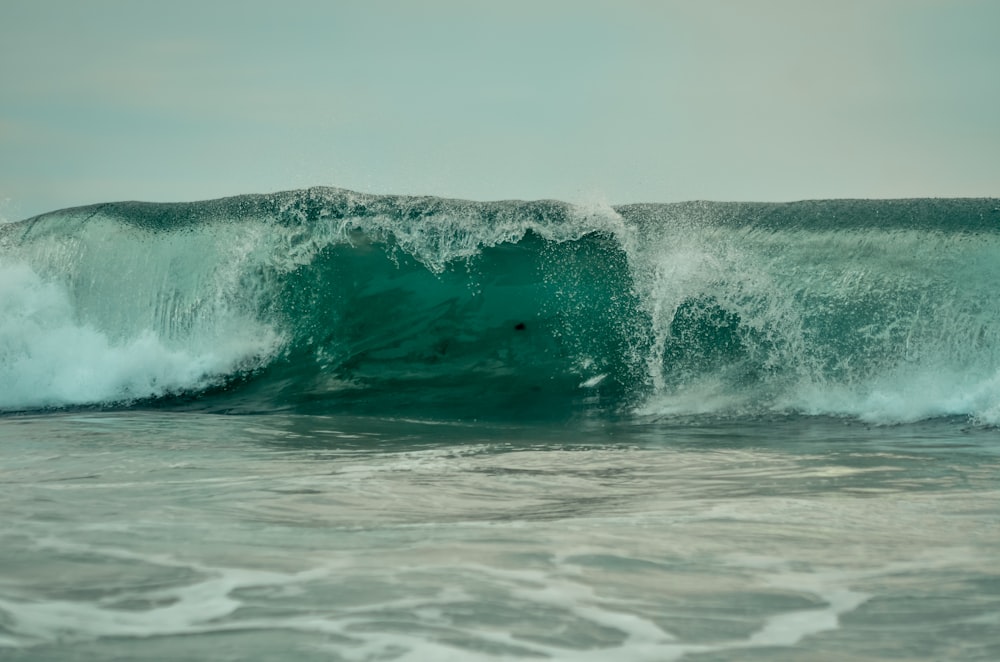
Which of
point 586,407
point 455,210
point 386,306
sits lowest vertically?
point 586,407

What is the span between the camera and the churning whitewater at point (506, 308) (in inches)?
391

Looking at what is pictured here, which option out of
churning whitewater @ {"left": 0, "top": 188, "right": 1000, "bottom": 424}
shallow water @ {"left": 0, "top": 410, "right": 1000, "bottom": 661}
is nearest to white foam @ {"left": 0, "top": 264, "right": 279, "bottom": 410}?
churning whitewater @ {"left": 0, "top": 188, "right": 1000, "bottom": 424}

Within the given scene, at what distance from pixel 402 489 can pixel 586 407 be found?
4.79m

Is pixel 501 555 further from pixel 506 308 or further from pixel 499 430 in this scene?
pixel 506 308

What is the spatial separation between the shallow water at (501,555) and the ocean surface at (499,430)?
2 centimetres

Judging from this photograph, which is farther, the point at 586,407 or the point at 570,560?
the point at 586,407

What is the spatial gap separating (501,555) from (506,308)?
7921mm

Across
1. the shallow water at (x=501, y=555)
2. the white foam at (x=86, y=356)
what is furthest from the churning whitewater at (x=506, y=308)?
the shallow water at (x=501, y=555)

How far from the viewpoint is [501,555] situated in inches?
149

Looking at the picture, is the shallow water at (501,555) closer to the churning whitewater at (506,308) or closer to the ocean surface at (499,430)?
the ocean surface at (499,430)

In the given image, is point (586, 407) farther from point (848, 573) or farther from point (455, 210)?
point (848, 573)

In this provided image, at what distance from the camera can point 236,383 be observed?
11.3 metres

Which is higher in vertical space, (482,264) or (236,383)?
(482,264)

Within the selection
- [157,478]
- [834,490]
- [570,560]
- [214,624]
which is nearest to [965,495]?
[834,490]
